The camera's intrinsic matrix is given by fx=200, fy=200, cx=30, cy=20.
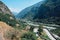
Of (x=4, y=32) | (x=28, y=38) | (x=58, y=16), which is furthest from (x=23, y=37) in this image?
(x=58, y=16)

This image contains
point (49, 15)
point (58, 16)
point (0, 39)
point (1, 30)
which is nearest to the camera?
point (0, 39)

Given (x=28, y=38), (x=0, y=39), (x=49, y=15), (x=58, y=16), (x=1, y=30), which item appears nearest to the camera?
(x=0, y=39)

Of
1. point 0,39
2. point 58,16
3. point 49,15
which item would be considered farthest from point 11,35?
point 49,15

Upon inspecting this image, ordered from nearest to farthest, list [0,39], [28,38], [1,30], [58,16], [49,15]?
[0,39], [1,30], [28,38], [58,16], [49,15]

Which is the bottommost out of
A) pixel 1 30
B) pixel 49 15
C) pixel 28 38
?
pixel 49 15

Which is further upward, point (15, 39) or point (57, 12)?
point (15, 39)

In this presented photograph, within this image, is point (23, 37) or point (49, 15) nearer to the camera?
point (23, 37)

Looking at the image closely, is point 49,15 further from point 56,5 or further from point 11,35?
point 11,35

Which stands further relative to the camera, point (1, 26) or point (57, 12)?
point (57, 12)

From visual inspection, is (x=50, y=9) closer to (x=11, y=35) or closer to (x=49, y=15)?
(x=49, y=15)
